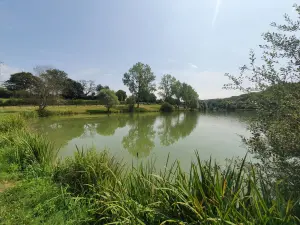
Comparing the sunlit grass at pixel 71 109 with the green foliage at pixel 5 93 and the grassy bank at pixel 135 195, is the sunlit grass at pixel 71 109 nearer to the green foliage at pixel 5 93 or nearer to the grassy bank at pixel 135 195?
the green foliage at pixel 5 93

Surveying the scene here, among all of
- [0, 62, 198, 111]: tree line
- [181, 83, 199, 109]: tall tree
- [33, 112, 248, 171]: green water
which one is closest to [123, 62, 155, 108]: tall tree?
[0, 62, 198, 111]: tree line

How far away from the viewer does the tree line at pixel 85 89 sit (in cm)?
2406

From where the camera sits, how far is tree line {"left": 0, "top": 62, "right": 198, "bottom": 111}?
→ 2406 centimetres

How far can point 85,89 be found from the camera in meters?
50.6

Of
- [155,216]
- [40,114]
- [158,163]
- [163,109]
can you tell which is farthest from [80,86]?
[155,216]

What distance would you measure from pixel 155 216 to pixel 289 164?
1569 mm

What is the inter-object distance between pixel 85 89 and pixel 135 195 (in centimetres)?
5235

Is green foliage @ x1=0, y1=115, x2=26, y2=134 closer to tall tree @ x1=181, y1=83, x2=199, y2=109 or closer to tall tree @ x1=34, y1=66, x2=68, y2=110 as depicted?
tall tree @ x1=34, y1=66, x2=68, y2=110

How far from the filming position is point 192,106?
54781 mm

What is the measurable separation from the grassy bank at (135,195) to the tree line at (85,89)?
23.2 metres

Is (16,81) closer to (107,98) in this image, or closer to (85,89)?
(85,89)

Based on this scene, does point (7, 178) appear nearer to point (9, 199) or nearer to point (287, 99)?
point (9, 199)

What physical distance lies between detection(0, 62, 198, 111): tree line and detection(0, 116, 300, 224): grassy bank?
23213 millimetres

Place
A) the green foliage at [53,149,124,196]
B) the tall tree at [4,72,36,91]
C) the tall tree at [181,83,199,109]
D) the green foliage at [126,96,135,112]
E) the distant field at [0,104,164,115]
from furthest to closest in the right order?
1. the tall tree at [181,83,199,109]
2. the tall tree at [4,72,36,91]
3. the green foliage at [126,96,135,112]
4. the distant field at [0,104,164,115]
5. the green foliage at [53,149,124,196]
